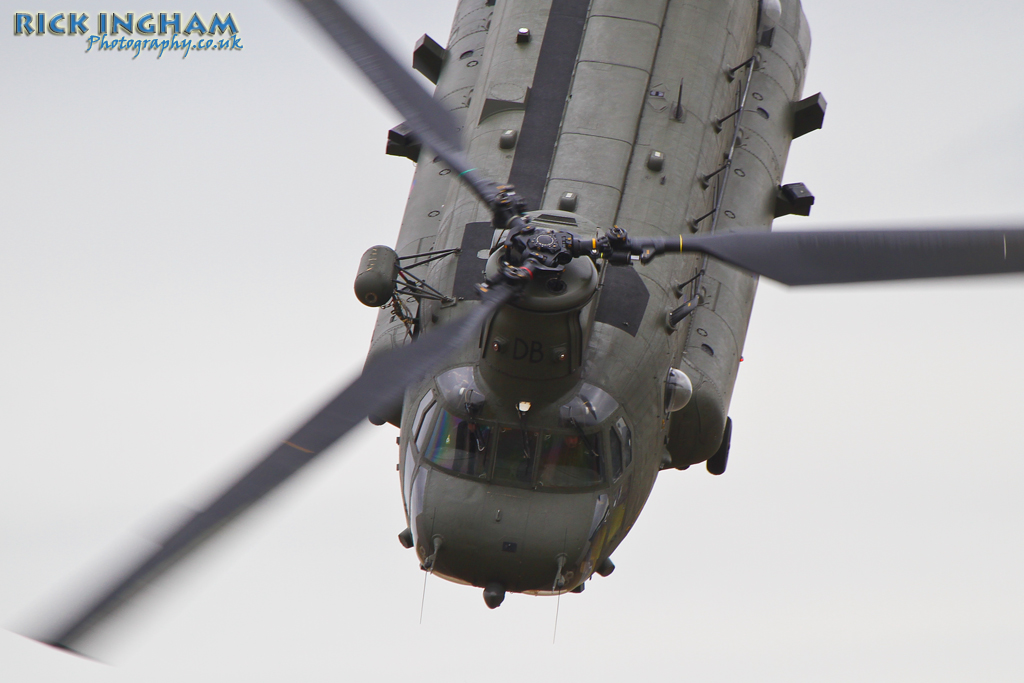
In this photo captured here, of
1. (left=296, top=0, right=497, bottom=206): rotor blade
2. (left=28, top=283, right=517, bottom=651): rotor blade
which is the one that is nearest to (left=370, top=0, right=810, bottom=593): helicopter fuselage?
(left=296, top=0, right=497, bottom=206): rotor blade

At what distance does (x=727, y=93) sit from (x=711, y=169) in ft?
5.22

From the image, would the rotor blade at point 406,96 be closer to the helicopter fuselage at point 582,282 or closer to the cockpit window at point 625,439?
the helicopter fuselage at point 582,282

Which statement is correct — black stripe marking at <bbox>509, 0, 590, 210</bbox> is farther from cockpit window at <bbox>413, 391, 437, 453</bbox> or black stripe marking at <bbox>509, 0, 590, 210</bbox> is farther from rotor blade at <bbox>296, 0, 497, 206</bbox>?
cockpit window at <bbox>413, 391, 437, 453</bbox>

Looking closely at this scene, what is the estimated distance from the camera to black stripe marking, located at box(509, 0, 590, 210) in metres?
18.8

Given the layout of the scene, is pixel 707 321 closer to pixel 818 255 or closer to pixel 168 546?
pixel 818 255

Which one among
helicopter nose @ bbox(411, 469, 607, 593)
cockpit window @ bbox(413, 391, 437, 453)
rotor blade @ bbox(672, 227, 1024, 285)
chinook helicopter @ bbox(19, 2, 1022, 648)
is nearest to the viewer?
rotor blade @ bbox(672, 227, 1024, 285)

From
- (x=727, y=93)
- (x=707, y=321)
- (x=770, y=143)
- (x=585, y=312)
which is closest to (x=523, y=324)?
(x=585, y=312)

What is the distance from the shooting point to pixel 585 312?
15.5m

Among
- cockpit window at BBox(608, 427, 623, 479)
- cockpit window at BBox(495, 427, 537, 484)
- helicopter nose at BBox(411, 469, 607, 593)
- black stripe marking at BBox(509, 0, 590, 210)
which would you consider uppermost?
black stripe marking at BBox(509, 0, 590, 210)

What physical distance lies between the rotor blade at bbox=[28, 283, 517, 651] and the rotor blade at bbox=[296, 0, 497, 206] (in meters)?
2.25

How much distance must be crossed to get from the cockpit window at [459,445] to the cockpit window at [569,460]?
0.78 meters

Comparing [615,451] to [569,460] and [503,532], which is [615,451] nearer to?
[569,460]

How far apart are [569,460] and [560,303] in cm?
281

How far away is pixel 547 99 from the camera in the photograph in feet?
64.8
